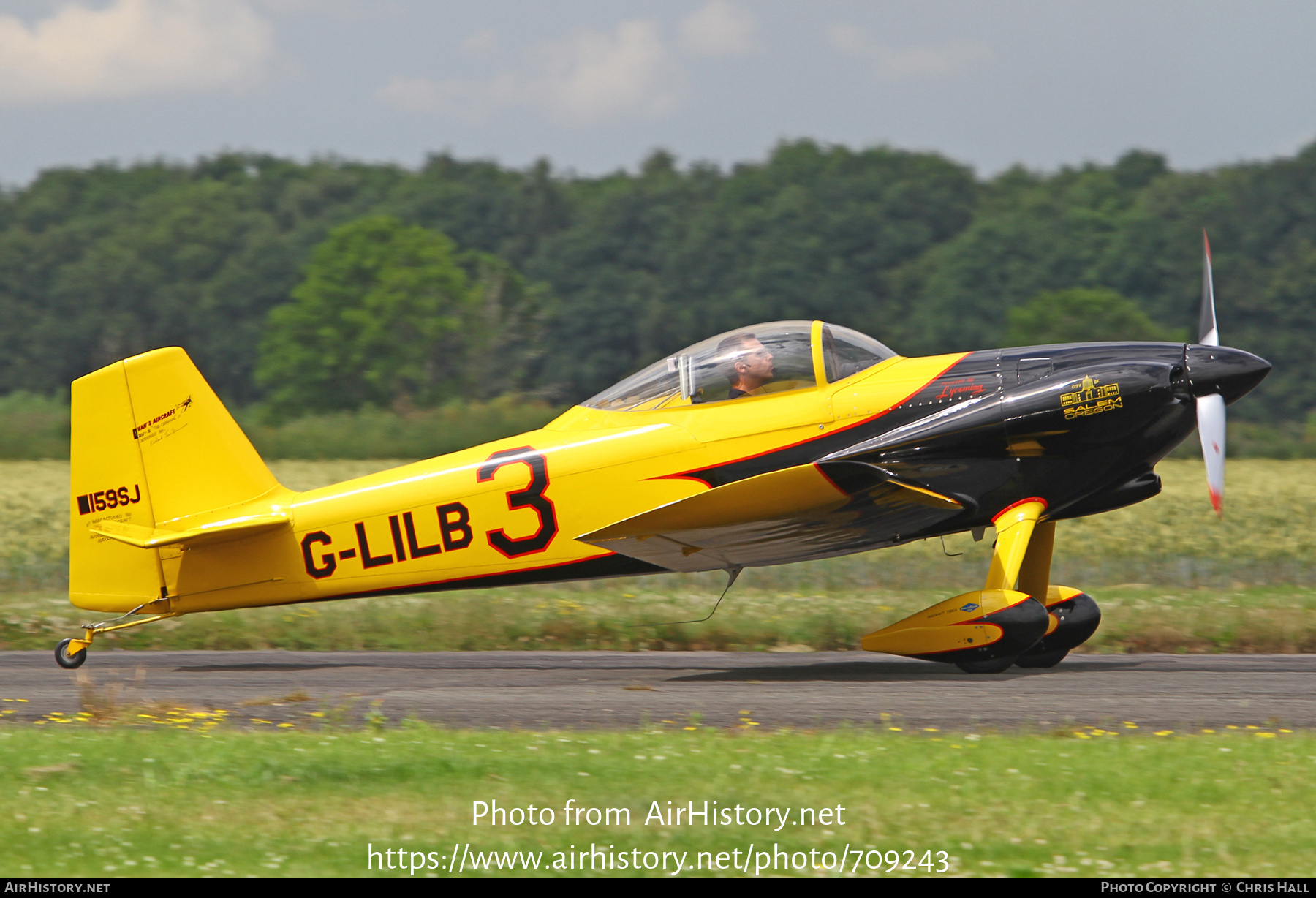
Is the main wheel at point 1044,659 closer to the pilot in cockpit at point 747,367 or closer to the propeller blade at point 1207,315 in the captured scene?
the propeller blade at point 1207,315

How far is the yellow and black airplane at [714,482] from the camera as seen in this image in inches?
389

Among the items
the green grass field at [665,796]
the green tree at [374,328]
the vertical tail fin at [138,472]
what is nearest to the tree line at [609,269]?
the green tree at [374,328]

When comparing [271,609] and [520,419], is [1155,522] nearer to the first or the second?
[271,609]

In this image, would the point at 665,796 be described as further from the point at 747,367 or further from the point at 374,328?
the point at 374,328

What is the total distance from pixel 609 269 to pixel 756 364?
6220cm

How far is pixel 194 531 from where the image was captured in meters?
10.8

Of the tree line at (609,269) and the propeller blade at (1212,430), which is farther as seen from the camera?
the tree line at (609,269)

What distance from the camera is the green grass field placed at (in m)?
5.22

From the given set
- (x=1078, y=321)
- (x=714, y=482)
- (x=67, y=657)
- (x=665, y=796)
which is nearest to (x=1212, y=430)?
(x=714, y=482)

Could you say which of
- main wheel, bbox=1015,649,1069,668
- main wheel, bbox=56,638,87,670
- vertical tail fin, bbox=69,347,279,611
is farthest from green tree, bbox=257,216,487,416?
main wheel, bbox=1015,649,1069,668

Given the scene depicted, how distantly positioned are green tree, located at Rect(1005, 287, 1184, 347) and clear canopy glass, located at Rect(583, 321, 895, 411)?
44506 mm

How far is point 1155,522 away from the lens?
2358 centimetres

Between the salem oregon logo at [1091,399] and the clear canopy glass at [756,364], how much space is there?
4.92 ft

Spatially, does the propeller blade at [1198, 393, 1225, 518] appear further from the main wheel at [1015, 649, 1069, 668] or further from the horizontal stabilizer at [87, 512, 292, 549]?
the horizontal stabilizer at [87, 512, 292, 549]
